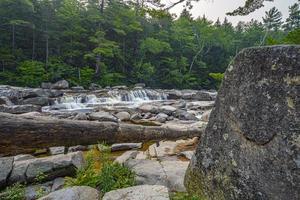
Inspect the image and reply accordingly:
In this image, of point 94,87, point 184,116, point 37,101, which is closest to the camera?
point 184,116

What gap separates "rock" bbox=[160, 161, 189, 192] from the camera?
2890mm

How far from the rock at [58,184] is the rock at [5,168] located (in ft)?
2.26

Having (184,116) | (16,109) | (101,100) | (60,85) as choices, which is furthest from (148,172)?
(60,85)

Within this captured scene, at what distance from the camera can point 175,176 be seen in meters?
3.18

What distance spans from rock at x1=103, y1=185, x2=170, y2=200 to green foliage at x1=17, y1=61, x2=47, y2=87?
77.2 feet

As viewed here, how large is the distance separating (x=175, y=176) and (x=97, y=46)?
29098 mm

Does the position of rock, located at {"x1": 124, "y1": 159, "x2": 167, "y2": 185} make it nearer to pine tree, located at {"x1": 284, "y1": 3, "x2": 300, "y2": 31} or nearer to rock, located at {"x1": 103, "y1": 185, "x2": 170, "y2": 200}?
rock, located at {"x1": 103, "y1": 185, "x2": 170, "y2": 200}

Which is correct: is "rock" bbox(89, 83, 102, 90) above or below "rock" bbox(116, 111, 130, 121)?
above

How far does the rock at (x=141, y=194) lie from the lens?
2.32m

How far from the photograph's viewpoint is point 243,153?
2.14 metres

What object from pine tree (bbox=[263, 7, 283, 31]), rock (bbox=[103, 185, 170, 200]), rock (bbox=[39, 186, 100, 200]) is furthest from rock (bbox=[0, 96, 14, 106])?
pine tree (bbox=[263, 7, 283, 31])

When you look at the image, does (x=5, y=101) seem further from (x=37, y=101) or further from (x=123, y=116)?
(x=123, y=116)

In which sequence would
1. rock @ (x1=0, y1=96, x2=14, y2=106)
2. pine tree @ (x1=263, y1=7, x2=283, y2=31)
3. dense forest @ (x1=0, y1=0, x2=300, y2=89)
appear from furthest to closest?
pine tree @ (x1=263, y1=7, x2=283, y2=31), dense forest @ (x1=0, y1=0, x2=300, y2=89), rock @ (x1=0, y1=96, x2=14, y2=106)

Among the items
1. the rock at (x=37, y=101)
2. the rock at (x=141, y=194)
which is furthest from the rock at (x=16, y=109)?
the rock at (x=141, y=194)
